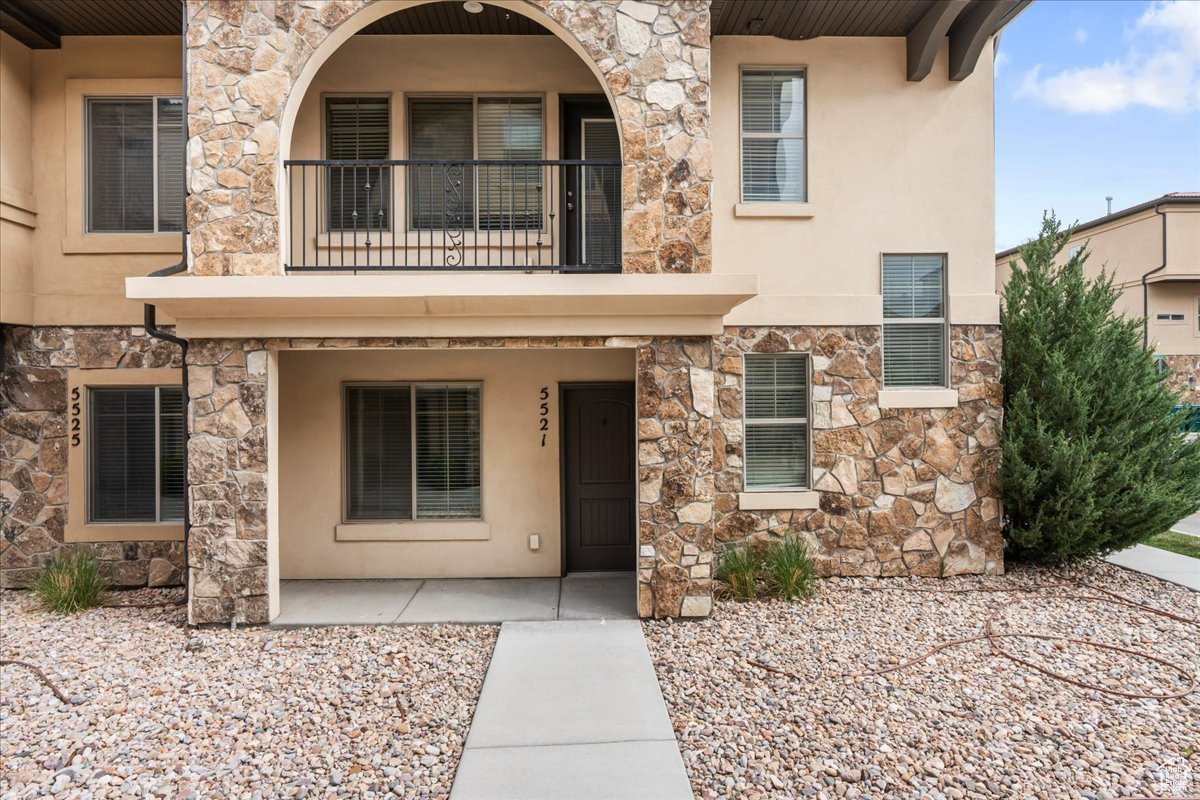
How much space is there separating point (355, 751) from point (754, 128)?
23.7ft

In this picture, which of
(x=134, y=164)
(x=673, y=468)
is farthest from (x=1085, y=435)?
(x=134, y=164)

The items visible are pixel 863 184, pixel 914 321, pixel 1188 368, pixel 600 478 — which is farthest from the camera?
pixel 1188 368

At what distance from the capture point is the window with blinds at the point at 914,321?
7.52 metres

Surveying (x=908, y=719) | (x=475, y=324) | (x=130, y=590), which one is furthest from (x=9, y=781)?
(x=908, y=719)

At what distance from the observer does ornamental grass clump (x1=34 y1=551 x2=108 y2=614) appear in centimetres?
654

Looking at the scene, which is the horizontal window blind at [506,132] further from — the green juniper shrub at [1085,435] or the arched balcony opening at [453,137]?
the green juniper shrub at [1085,435]

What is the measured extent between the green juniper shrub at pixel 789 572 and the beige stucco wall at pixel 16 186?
28.4 feet

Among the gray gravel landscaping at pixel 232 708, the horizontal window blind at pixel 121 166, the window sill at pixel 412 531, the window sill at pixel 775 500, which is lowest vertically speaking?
Result: the gray gravel landscaping at pixel 232 708

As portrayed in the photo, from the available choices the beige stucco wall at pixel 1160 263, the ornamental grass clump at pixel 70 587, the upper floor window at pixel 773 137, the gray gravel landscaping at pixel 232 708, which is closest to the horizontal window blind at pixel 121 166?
the ornamental grass clump at pixel 70 587

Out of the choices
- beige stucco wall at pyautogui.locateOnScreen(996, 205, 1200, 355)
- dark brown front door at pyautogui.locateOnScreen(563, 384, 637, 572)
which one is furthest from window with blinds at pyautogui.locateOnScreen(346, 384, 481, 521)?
beige stucco wall at pyautogui.locateOnScreen(996, 205, 1200, 355)

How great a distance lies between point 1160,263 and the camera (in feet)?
54.9

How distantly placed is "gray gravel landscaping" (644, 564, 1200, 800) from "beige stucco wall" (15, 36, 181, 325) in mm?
7080

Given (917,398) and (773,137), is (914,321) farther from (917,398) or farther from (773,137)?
(773,137)

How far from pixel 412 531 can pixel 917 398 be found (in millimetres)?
6100
